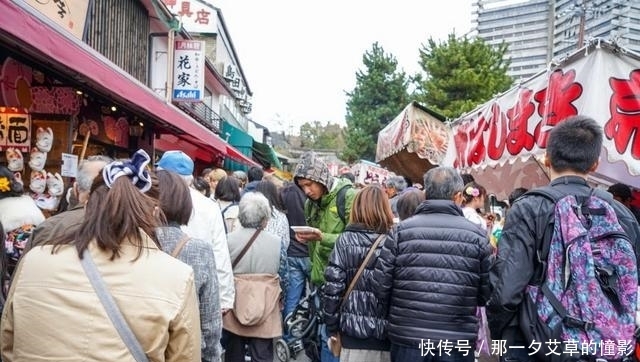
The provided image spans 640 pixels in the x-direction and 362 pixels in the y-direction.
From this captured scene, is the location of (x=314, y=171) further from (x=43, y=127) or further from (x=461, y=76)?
(x=461, y=76)

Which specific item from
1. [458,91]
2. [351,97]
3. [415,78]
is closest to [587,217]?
[458,91]

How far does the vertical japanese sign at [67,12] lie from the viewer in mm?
6949

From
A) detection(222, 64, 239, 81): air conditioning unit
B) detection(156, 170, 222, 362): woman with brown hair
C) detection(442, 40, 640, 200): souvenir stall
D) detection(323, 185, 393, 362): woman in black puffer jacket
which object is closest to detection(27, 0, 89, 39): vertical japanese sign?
detection(156, 170, 222, 362): woman with brown hair

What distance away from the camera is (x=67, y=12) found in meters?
7.58

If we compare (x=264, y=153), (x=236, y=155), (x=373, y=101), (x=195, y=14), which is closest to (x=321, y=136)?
(x=373, y=101)

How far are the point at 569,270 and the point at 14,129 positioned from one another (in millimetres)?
5981

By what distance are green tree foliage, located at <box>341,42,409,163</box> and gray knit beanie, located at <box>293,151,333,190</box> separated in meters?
29.1

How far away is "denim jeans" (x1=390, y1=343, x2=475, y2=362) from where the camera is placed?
11.0 feet

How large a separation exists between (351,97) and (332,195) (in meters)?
31.9

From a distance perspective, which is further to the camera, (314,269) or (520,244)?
(314,269)

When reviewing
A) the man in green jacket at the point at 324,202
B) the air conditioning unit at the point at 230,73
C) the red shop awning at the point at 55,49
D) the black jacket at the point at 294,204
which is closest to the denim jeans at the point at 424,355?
the man in green jacket at the point at 324,202

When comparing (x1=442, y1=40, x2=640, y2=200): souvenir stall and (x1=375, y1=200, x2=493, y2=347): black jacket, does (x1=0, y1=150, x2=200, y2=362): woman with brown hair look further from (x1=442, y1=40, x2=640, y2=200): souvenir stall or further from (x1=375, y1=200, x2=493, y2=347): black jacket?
(x1=442, y1=40, x2=640, y2=200): souvenir stall

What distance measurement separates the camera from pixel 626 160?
147 inches

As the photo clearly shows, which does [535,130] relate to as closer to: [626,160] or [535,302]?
[626,160]
